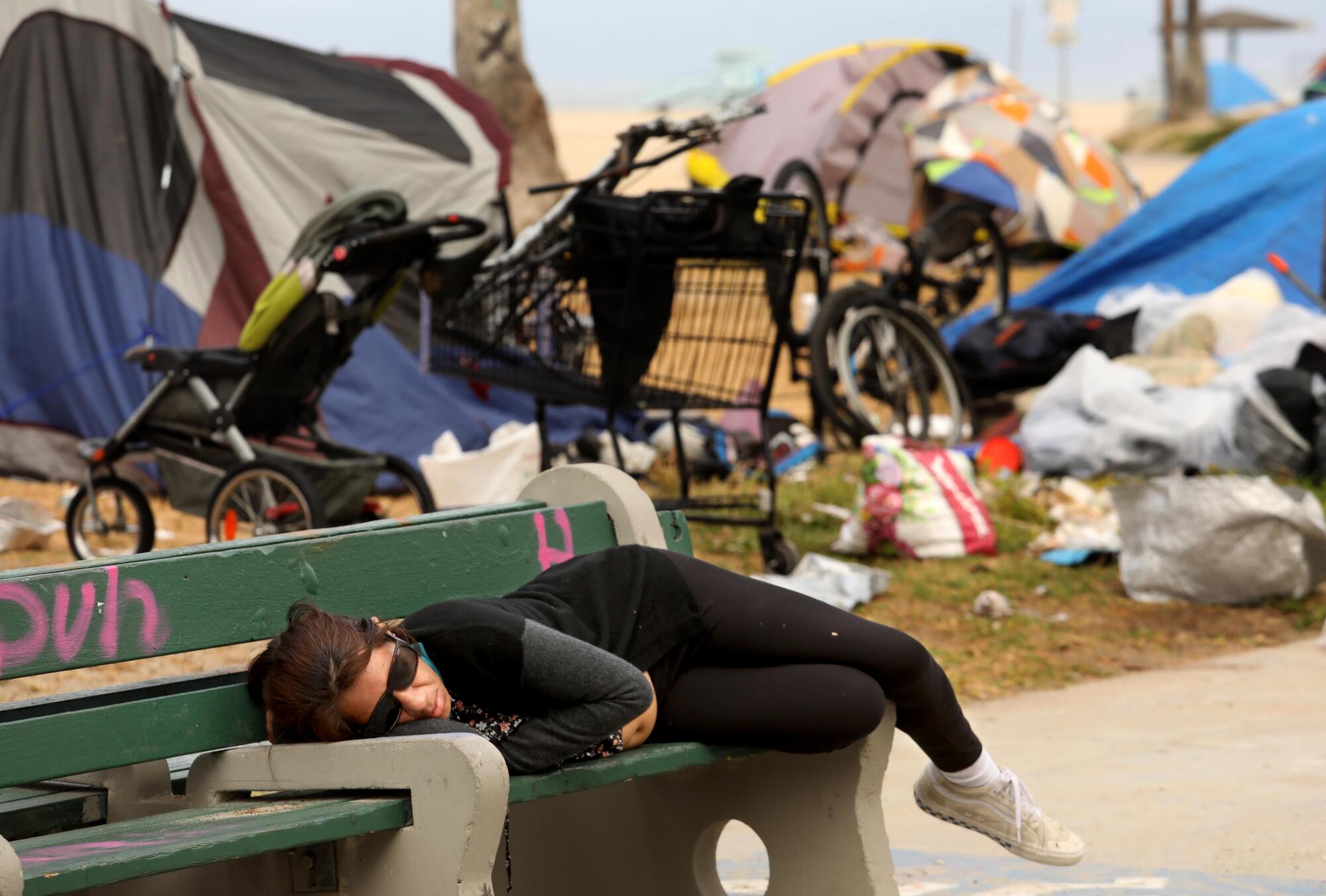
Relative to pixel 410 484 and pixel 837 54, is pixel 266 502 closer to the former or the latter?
pixel 410 484

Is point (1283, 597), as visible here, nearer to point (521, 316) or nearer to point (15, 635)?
point (521, 316)

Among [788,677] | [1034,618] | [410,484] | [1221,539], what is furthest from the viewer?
[410,484]

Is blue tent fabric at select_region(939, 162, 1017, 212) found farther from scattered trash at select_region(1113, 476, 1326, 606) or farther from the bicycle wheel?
scattered trash at select_region(1113, 476, 1326, 606)

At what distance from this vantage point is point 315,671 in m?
2.50

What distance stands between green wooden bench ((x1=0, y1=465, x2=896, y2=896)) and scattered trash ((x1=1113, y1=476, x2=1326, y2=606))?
3.29 metres

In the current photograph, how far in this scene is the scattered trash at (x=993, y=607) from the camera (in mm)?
6223

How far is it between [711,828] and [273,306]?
Answer: 13.0 feet

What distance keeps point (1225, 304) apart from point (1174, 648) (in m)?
4.40

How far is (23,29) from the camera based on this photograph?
824 centimetres

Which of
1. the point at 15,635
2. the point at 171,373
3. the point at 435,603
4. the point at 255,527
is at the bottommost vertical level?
the point at 255,527

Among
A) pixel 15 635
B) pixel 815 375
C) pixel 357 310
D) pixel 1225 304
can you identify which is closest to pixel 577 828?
pixel 15 635

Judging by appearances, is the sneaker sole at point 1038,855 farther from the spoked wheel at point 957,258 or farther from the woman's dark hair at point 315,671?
the spoked wheel at point 957,258

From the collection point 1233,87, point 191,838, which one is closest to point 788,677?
point 191,838

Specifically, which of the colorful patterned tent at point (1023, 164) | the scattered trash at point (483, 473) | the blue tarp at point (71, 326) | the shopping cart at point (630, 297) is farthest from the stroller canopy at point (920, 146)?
the shopping cart at point (630, 297)
